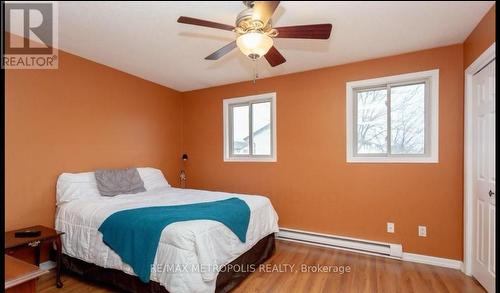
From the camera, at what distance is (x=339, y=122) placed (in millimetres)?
3104

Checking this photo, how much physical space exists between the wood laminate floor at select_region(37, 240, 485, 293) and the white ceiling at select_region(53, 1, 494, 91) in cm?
210

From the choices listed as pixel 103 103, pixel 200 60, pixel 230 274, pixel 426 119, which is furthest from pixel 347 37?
pixel 103 103

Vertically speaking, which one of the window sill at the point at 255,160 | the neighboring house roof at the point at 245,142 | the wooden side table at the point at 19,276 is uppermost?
the neighboring house roof at the point at 245,142

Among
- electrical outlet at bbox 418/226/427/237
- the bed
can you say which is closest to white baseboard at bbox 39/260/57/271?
the bed

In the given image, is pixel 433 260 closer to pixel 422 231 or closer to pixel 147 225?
pixel 422 231

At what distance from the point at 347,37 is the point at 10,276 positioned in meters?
3.05

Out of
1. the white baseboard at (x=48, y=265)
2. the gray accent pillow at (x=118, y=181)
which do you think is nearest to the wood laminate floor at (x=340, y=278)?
the white baseboard at (x=48, y=265)

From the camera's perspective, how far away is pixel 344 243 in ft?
9.83

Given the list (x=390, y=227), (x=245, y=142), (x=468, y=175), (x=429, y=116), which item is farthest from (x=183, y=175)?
(x=468, y=175)

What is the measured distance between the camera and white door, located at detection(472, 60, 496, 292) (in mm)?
1976

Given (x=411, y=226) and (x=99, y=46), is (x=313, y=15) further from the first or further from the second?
(x=411, y=226)

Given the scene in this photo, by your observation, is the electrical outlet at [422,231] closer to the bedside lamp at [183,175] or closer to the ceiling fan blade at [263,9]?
the ceiling fan blade at [263,9]

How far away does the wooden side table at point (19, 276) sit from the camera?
141 centimetres

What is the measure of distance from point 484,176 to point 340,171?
51.5 inches
